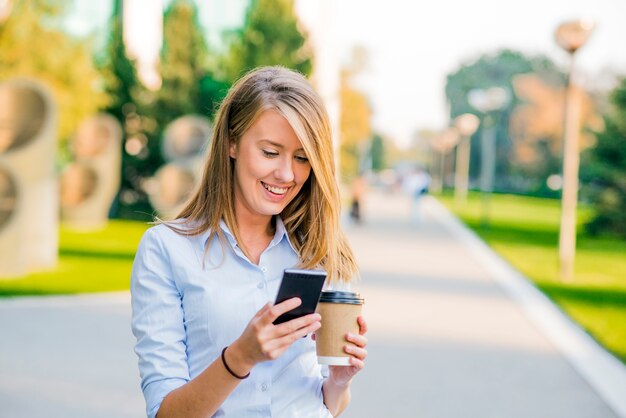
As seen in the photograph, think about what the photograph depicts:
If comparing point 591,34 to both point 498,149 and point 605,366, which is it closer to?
point 605,366

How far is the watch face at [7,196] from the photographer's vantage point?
1511 centimetres


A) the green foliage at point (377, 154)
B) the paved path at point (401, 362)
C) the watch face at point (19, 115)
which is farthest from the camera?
the green foliage at point (377, 154)

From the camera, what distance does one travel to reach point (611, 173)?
3331 cm

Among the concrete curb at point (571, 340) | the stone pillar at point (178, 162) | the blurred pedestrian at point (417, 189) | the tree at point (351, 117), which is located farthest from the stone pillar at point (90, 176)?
the tree at point (351, 117)

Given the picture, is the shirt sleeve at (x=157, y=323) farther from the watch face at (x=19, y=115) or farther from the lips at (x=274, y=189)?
the watch face at (x=19, y=115)

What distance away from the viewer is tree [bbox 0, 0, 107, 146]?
24.9m

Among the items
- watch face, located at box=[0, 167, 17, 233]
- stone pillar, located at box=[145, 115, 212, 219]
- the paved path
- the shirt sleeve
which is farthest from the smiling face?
stone pillar, located at box=[145, 115, 212, 219]

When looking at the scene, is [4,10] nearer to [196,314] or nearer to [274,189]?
[274,189]

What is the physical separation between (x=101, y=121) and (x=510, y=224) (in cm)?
1684

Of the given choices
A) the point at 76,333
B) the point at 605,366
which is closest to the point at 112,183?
the point at 76,333

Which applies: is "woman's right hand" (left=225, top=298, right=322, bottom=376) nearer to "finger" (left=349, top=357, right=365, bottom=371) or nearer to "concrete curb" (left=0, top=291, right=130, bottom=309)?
"finger" (left=349, top=357, right=365, bottom=371)

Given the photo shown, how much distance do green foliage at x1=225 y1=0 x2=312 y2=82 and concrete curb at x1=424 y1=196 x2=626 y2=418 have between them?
1090 cm

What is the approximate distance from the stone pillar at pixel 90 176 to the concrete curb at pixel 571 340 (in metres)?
12.0

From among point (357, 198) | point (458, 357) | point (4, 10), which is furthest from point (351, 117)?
point (458, 357)
